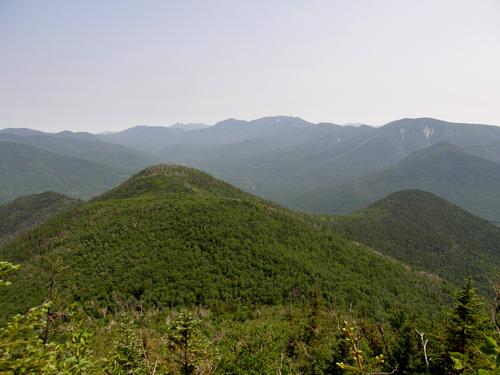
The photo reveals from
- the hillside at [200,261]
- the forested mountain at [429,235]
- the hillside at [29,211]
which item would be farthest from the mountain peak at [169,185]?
the forested mountain at [429,235]

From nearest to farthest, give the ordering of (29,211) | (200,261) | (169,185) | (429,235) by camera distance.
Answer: (200,261), (169,185), (429,235), (29,211)

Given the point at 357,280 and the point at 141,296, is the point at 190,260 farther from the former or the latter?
the point at 357,280

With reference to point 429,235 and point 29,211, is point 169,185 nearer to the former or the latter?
point 29,211

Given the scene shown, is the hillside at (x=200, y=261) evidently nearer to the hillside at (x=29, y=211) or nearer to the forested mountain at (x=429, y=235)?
the forested mountain at (x=429, y=235)

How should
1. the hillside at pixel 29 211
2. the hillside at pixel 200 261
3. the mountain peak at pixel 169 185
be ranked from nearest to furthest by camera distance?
the hillside at pixel 200 261, the mountain peak at pixel 169 185, the hillside at pixel 29 211

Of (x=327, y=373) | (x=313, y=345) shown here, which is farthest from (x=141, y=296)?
(x=327, y=373)

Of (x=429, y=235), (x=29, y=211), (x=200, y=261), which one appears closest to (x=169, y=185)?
(x=200, y=261)

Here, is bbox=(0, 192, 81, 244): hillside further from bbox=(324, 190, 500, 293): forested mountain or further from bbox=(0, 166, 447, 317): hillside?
bbox=(324, 190, 500, 293): forested mountain
